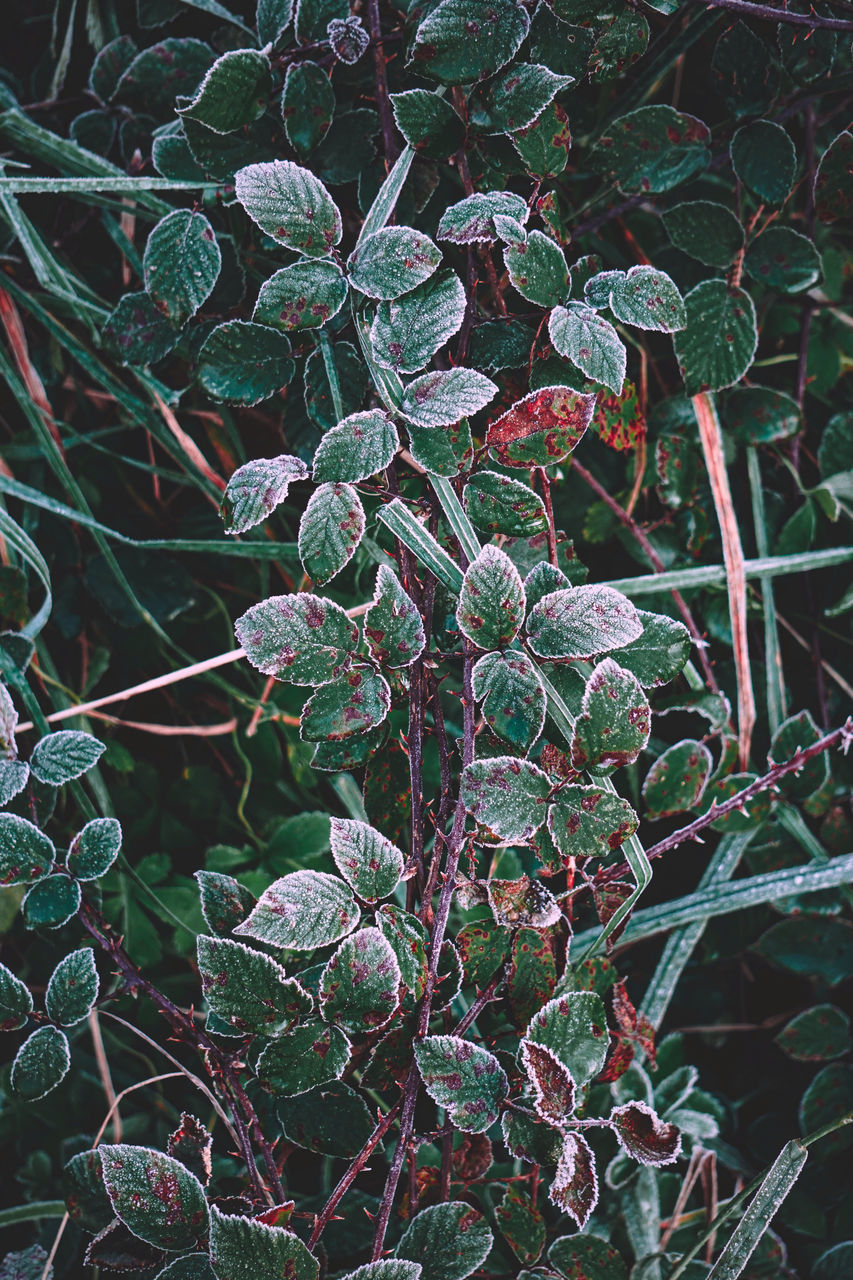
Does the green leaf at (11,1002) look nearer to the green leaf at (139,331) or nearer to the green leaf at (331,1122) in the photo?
the green leaf at (331,1122)

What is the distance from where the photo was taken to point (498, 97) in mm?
618

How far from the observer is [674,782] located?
2.48ft

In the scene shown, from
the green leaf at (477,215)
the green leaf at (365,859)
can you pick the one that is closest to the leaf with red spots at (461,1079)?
the green leaf at (365,859)

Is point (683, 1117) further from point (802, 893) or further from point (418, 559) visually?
point (418, 559)

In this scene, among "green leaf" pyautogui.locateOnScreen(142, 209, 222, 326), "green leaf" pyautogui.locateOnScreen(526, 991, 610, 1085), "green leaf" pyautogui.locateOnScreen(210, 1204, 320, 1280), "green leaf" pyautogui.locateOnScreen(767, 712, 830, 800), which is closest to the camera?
"green leaf" pyautogui.locateOnScreen(210, 1204, 320, 1280)

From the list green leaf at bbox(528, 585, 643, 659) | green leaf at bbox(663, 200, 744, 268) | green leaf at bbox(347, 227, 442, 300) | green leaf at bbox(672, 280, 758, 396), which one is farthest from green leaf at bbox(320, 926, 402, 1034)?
green leaf at bbox(663, 200, 744, 268)

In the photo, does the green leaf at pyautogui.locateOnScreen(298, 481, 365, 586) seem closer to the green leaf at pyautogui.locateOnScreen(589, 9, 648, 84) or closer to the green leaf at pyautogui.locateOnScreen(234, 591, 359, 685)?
the green leaf at pyautogui.locateOnScreen(234, 591, 359, 685)

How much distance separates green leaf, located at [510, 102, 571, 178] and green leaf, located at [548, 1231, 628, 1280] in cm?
84

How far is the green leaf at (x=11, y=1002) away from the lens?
652 mm

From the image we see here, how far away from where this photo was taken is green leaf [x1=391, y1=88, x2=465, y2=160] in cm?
62

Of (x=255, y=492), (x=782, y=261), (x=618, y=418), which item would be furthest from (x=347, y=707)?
(x=782, y=261)

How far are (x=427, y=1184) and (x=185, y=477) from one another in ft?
2.32

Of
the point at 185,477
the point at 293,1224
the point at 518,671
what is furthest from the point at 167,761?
the point at 518,671

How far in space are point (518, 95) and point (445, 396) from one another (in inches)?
9.4
